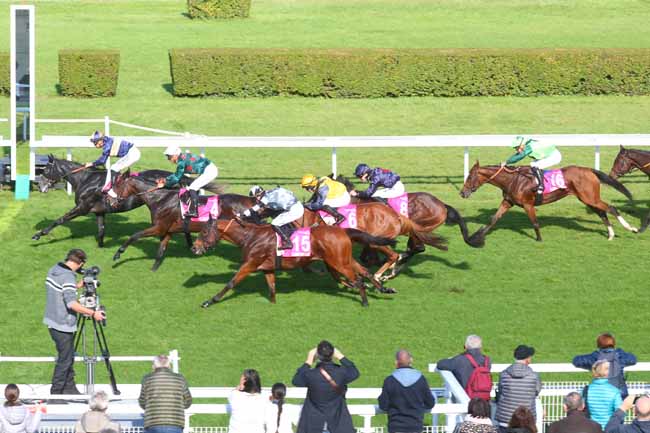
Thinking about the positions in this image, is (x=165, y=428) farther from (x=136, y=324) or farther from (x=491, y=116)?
(x=491, y=116)

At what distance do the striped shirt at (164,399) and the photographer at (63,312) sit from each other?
1564mm

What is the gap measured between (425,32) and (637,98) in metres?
6.30

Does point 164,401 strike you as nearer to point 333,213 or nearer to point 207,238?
point 207,238

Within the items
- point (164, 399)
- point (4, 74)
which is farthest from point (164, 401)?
point (4, 74)

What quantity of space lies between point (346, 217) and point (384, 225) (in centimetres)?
41

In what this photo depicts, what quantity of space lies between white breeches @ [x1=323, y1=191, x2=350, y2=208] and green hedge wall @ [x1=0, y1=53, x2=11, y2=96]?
10.9 m

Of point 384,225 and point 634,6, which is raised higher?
point 634,6

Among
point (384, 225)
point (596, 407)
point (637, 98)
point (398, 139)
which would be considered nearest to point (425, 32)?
point (637, 98)

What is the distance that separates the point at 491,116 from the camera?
72.8 ft

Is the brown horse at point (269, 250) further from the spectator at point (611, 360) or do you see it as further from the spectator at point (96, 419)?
the spectator at point (96, 419)

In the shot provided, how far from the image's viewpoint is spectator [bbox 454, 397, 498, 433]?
23.7ft

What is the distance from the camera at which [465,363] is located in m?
8.38

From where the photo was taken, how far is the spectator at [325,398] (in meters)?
7.74

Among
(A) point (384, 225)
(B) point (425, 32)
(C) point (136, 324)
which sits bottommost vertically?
(C) point (136, 324)
